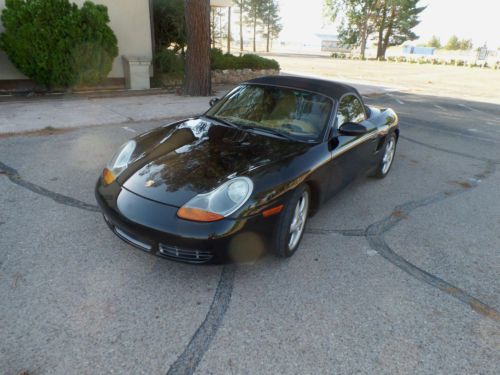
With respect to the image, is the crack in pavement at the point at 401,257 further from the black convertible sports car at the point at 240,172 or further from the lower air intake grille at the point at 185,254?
the lower air intake grille at the point at 185,254

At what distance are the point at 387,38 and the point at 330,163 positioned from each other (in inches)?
2178

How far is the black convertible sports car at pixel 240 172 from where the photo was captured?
92.9 inches

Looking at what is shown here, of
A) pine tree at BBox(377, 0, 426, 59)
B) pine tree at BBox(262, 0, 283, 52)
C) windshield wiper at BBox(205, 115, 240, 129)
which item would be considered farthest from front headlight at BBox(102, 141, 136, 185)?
pine tree at BBox(262, 0, 283, 52)

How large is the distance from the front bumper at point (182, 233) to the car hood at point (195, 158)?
11 cm

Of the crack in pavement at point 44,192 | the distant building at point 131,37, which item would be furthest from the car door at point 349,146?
the distant building at point 131,37

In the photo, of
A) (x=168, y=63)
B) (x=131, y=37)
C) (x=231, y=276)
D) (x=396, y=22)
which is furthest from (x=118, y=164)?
(x=396, y=22)

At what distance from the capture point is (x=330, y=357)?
201 cm

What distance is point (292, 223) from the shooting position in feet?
9.25

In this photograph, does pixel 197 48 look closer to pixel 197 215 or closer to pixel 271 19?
pixel 197 215

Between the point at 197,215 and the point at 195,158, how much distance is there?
64 cm

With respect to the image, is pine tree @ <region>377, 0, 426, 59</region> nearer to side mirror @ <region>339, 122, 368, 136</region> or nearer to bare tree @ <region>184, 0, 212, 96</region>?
bare tree @ <region>184, 0, 212, 96</region>

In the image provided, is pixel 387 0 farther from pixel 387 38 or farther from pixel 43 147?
pixel 43 147

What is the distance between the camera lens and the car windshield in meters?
3.29

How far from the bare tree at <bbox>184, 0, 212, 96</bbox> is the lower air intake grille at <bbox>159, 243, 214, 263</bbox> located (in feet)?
28.3
